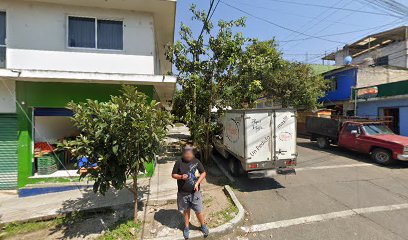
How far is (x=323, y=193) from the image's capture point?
20.8 feet

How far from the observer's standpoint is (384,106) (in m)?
14.8

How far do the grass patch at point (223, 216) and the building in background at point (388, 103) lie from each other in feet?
45.1

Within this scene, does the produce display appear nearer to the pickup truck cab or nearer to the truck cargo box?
the truck cargo box

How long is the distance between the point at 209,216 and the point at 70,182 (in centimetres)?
475

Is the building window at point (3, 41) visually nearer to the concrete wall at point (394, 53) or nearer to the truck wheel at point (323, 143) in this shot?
the truck wheel at point (323, 143)

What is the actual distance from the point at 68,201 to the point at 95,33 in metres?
5.15

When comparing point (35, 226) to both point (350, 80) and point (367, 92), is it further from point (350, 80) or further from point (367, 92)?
point (350, 80)

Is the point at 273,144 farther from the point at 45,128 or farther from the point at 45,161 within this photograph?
the point at 45,128

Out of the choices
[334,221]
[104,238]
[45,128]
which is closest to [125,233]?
[104,238]

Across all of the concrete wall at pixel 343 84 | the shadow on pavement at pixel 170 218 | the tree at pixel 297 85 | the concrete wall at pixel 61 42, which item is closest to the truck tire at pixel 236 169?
the shadow on pavement at pixel 170 218

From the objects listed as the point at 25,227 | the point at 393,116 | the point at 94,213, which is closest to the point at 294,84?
the point at 393,116

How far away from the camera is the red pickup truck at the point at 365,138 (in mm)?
8993

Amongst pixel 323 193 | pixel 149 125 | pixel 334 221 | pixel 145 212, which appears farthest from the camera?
pixel 323 193

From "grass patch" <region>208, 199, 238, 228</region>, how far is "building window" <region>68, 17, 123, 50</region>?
594 centimetres
